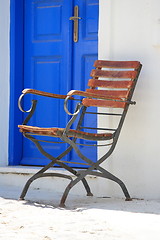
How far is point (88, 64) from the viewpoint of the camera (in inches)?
188

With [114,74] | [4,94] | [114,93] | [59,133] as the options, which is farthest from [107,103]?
[4,94]

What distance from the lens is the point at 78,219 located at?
3211mm

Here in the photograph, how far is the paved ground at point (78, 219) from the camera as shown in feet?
9.09

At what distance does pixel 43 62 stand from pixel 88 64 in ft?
1.58

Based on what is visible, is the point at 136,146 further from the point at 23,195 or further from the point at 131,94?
the point at 23,195

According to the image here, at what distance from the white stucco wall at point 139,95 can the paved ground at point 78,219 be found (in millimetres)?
230

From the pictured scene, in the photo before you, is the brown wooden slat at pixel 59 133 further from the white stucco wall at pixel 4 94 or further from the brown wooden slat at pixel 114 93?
the white stucco wall at pixel 4 94

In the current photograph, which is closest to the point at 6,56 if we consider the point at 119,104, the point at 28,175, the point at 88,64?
the point at 88,64

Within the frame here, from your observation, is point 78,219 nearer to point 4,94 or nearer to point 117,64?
point 117,64

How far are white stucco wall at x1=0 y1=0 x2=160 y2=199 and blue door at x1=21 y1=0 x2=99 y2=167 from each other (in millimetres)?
445

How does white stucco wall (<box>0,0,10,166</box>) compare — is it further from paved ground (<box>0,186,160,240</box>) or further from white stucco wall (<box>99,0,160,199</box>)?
white stucco wall (<box>99,0,160,199</box>)

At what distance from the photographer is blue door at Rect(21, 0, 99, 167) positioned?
15.7 ft

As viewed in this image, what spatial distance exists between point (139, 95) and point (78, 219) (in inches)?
52.6

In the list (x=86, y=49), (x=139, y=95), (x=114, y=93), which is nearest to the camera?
(x=114, y=93)
